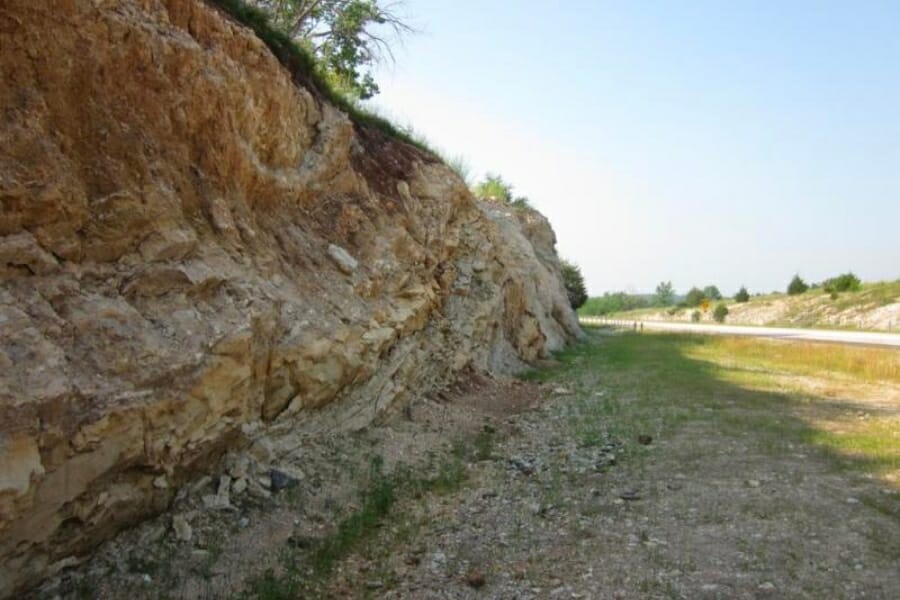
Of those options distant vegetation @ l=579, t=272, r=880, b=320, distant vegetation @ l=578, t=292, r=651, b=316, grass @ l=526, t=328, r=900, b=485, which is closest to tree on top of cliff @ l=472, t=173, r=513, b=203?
grass @ l=526, t=328, r=900, b=485

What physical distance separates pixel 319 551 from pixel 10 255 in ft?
→ 9.98

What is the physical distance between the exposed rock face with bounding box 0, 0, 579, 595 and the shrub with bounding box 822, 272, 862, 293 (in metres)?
58.9

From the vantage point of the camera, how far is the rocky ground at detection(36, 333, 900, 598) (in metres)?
4.91

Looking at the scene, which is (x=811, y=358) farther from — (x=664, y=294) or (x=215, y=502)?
(x=664, y=294)

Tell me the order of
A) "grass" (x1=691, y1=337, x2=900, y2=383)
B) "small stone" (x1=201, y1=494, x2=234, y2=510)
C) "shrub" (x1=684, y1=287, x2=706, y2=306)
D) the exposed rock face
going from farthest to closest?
"shrub" (x1=684, y1=287, x2=706, y2=306)
"grass" (x1=691, y1=337, x2=900, y2=383)
"small stone" (x1=201, y1=494, x2=234, y2=510)
the exposed rock face

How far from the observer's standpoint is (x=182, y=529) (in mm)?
5199

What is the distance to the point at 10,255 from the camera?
444 centimetres

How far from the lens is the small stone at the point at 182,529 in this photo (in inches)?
203

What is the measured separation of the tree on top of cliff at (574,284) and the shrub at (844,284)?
29.3 meters

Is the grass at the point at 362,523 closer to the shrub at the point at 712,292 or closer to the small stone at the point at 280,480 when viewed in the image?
the small stone at the point at 280,480

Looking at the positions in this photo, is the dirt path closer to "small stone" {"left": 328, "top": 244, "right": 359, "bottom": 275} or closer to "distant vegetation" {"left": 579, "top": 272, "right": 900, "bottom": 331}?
"small stone" {"left": 328, "top": 244, "right": 359, "bottom": 275}

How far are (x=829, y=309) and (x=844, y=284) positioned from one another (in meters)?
5.23

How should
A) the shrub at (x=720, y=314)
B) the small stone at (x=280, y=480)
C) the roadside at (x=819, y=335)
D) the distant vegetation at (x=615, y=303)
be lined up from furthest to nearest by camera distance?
the distant vegetation at (x=615, y=303), the shrub at (x=720, y=314), the roadside at (x=819, y=335), the small stone at (x=280, y=480)

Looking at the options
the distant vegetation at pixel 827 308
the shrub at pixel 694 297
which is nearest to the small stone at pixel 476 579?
the distant vegetation at pixel 827 308
